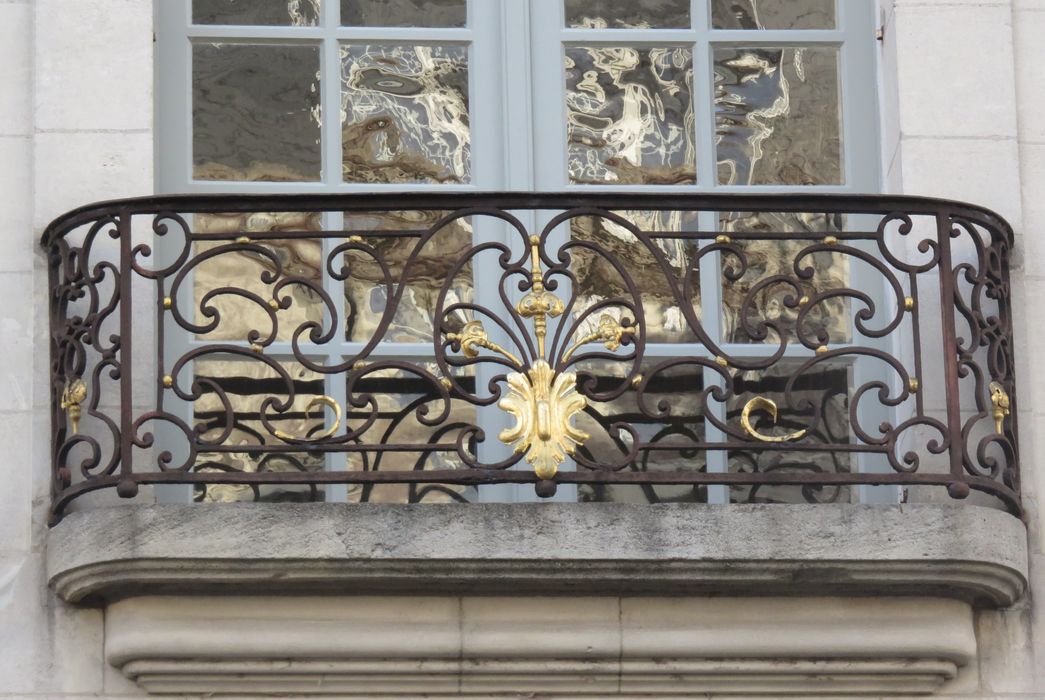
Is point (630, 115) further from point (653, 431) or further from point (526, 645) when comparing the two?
point (526, 645)

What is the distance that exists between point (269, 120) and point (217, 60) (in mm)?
242

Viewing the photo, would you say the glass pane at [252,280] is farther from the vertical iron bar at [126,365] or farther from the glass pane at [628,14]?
the glass pane at [628,14]

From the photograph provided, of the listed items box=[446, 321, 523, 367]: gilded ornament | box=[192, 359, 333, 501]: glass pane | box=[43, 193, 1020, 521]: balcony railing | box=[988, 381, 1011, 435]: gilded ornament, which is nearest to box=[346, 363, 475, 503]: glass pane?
box=[43, 193, 1020, 521]: balcony railing

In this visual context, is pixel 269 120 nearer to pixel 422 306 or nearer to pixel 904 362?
pixel 422 306

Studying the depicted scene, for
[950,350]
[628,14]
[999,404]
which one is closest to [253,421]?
[628,14]

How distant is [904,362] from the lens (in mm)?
9312

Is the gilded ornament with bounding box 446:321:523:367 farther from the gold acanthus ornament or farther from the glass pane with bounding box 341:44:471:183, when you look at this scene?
the glass pane with bounding box 341:44:471:183

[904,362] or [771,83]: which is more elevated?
[771,83]

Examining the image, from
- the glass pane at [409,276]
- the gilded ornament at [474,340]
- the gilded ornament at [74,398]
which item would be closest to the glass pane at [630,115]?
the glass pane at [409,276]

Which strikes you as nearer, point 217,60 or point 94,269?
point 94,269

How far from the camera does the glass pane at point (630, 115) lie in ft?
32.1

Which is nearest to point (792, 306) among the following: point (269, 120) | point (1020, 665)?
point (1020, 665)

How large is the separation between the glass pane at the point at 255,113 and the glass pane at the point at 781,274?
130cm

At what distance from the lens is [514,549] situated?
8570mm
